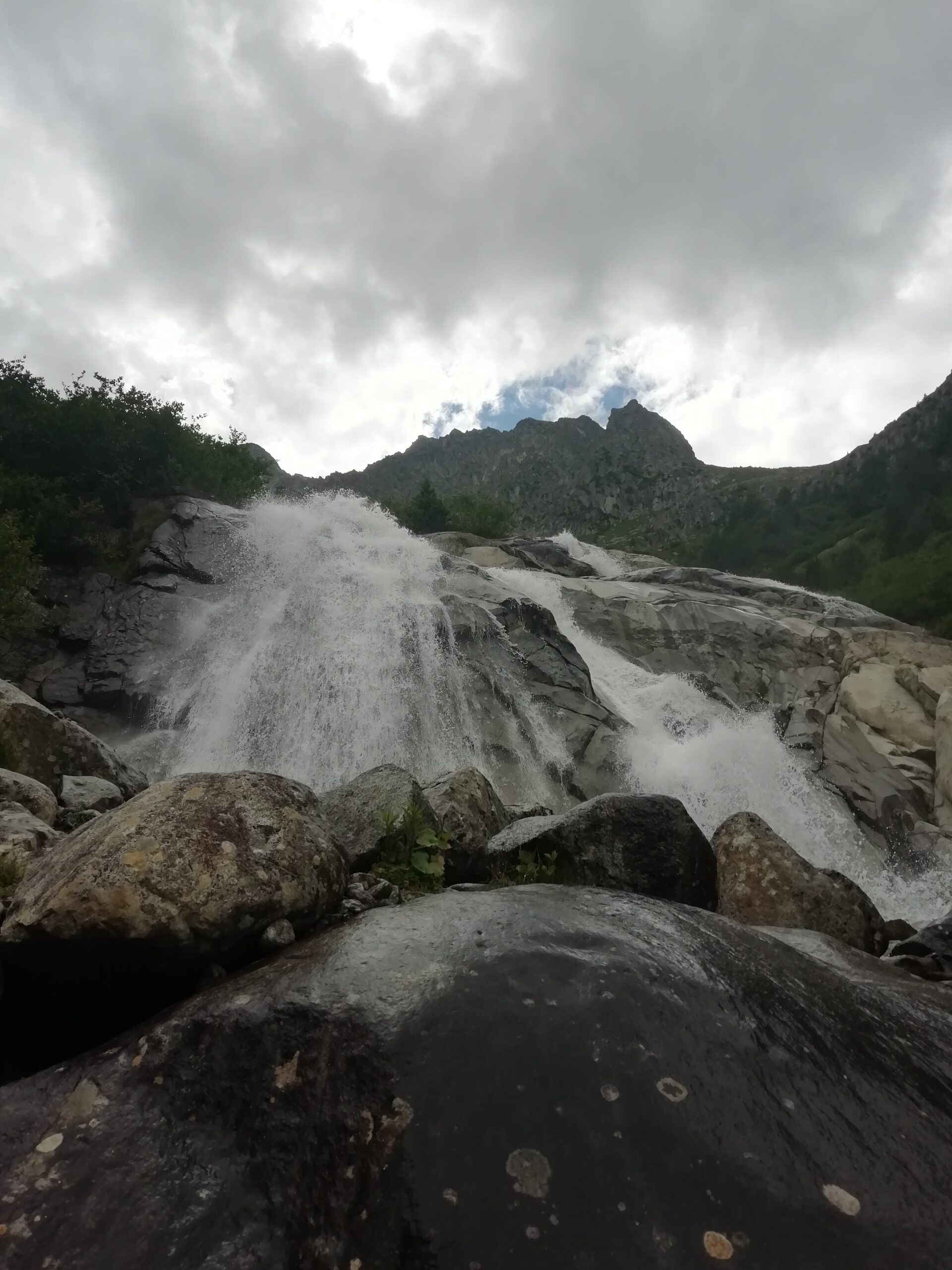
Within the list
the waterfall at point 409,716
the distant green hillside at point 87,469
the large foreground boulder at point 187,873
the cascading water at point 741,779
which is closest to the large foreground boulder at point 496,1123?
the large foreground boulder at point 187,873

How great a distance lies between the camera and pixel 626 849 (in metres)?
8.21

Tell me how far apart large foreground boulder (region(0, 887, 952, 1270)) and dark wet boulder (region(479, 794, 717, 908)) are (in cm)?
365

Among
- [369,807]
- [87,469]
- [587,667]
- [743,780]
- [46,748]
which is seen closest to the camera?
[369,807]

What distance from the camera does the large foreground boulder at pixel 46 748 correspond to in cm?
1118

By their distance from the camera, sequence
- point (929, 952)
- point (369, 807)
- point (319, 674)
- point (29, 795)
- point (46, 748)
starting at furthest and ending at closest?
point (319, 674)
point (46, 748)
point (29, 795)
point (369, 807)
point (929, 952)

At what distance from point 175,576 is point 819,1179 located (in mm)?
29911

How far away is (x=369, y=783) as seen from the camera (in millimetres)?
8383

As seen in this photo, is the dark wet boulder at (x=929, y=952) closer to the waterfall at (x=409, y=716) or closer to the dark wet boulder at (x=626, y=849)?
the dark wet boulder at (x=626, y=849)

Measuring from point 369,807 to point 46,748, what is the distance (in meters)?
7.16

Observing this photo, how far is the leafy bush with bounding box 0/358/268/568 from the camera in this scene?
29406 millimetres

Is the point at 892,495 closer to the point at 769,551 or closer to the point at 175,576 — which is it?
the point at 769,551

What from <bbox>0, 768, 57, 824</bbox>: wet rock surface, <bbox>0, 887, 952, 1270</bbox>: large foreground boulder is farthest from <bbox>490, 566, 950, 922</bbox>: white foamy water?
<bbox>0, 887, 952, 1270</bbox>: large foreground boulder

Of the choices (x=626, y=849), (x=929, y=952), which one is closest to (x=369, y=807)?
(x=626, y=849)

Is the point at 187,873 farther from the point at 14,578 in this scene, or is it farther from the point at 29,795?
the point at 14,578
